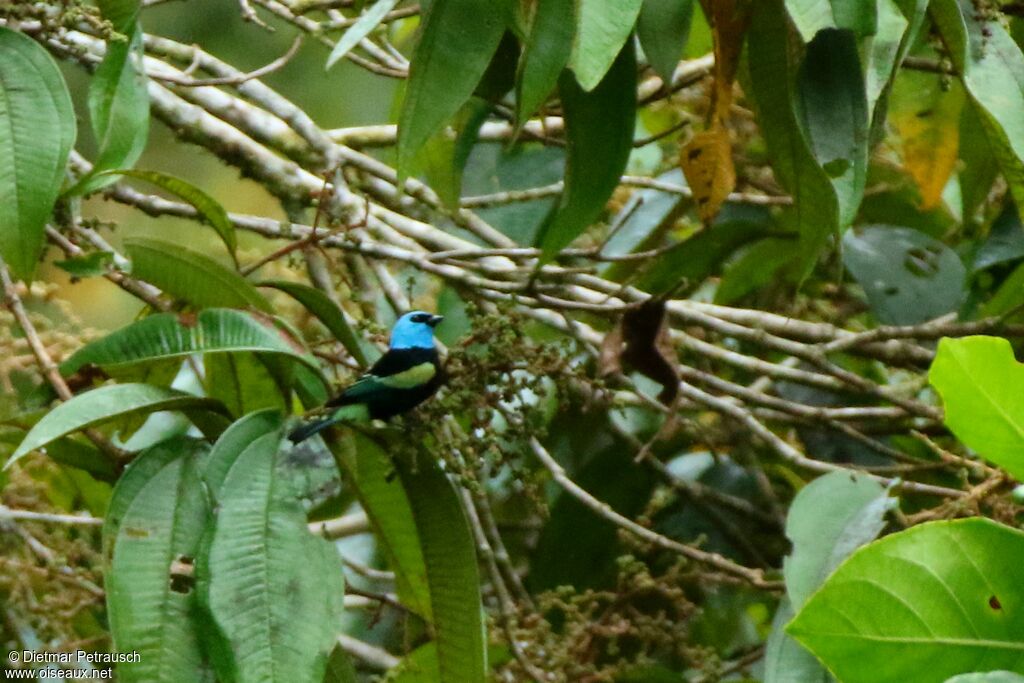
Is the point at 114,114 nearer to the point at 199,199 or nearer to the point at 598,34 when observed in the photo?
the point at 199,199

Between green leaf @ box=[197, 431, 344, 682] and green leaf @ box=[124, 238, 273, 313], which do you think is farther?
green leaf @ box=[124, 238, 273, 313]

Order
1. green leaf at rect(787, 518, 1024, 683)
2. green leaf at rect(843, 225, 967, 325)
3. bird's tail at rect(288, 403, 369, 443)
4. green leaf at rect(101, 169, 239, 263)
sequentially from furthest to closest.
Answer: green leaf at rect(843, 225, 967, 325)
green leaf at rect(101, 169, 239, 263)
bird's tail at rect(288, 403, 369, 443)
green leaf at rect(787, 518, 1024, 683)

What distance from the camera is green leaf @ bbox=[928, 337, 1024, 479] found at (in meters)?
1.54

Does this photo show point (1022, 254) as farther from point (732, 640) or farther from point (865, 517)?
point (732, 640)

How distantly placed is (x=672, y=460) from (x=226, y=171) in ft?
13.4

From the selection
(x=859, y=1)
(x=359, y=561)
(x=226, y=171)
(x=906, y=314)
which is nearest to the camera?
(x=859, y=1)

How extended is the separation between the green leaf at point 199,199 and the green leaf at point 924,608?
3.79 feet

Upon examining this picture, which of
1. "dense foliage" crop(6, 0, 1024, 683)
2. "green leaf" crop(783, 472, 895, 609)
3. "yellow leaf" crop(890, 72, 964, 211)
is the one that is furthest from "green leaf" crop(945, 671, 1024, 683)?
"yellow leaf" crop(890, 72, 964, 211)

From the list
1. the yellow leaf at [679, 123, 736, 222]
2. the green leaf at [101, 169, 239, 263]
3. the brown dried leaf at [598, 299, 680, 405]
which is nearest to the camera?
the green leaf at [101, 169, 239, 263]

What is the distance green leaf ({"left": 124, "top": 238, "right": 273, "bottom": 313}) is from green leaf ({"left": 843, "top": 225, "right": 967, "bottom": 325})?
152 centimetres

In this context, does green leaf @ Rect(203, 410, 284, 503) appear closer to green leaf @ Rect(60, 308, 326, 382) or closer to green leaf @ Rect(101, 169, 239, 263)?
green leaf @ Rect(60, 308, 326, 382)

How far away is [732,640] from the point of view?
11.5 ft

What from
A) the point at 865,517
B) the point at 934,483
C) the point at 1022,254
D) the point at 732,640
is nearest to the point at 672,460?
the point at 732,640

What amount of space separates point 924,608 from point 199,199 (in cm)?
126
